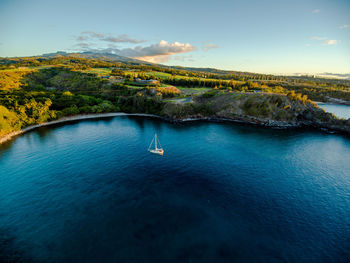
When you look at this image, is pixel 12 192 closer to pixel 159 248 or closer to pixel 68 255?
pixel 68 255

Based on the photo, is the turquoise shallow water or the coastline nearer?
the turquoise shallow water

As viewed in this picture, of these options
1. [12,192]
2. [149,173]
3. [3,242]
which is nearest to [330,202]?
[149,173]

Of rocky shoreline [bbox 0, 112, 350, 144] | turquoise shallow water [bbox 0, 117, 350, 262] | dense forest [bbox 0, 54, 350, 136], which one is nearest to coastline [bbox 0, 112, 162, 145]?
rocky shoreline [bbox 0, 112, 350, 144]

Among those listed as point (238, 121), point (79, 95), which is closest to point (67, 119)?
point (79, 95)

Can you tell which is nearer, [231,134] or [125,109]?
[231,134]

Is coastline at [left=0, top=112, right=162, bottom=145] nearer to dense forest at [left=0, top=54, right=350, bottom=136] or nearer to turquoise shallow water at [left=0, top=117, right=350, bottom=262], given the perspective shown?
dense forest at [left=0, top=54, right=350, bottom=136]

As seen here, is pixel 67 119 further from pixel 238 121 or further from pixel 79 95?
pixel 238 121

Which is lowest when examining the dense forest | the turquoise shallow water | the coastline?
the turquoise shallow water

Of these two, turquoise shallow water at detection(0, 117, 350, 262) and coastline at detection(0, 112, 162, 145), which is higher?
coastline at detection(0, 112, 162, 145)

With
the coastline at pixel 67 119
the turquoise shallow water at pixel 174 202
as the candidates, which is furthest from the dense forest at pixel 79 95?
the turquoise shallow water at pixel 174 202
